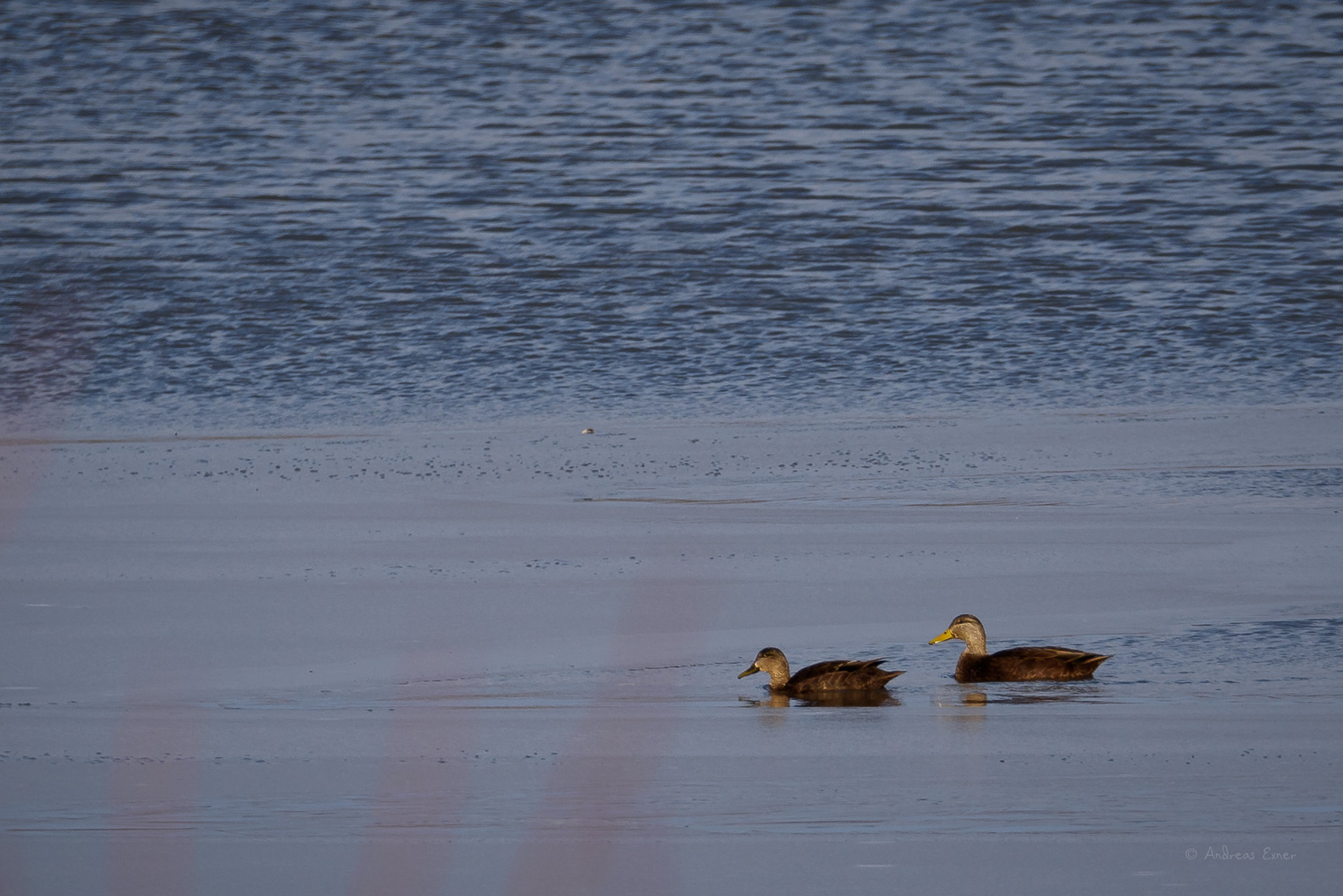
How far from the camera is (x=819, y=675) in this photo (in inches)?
262

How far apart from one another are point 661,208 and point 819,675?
1054 centimetres

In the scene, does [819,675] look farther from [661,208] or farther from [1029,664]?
[661,208]

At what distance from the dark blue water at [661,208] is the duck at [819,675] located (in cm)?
509

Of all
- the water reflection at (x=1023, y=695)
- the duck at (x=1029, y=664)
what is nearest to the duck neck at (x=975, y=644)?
the duck at (x=1029, y=664)

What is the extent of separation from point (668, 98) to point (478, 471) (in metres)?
11.0

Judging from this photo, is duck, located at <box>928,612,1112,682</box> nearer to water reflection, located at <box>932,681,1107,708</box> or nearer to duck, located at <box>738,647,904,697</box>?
water reflection, located at <box>932,681,1107,708</box>

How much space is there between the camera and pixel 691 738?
6.12 meters

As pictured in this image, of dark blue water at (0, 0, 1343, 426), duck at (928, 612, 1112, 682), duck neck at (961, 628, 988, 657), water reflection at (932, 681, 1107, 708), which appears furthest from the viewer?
dark blue water at (0, 0, 1343, 426)

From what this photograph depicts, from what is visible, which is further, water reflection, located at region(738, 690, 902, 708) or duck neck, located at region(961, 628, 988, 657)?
duck neck, located at region(961, 628, 988, 657)

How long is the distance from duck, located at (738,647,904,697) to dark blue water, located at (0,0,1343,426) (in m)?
5.09

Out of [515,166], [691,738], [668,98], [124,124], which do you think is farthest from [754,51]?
[691,738]

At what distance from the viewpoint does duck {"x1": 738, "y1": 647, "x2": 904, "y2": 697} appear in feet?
21.8

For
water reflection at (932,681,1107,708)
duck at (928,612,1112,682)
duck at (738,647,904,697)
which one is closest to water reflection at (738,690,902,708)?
duck at (738,647,904,697)

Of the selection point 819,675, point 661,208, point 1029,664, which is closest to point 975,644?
point 1029,664
